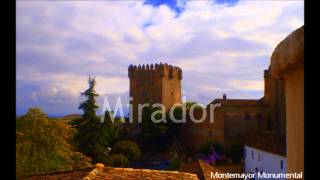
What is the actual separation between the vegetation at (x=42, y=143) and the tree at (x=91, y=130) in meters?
6.35

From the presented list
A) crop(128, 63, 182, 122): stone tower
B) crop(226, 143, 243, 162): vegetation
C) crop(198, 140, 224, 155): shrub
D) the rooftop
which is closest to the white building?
crop(226, 143, 243, 162): vegetation

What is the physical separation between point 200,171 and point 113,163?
9973 millimetres

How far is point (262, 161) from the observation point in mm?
19156

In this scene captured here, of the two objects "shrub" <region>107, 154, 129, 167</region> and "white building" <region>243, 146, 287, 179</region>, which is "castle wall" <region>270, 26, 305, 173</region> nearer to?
"white building" <region>243, 146, 287, 179</region>

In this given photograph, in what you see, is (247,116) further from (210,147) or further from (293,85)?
(293,85)

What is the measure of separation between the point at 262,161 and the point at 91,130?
9.95 m

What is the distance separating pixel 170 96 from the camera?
3800cm

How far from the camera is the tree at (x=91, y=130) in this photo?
22938mm

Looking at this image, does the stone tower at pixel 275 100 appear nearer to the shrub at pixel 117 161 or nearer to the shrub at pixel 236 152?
the shrub at pixel 236 152

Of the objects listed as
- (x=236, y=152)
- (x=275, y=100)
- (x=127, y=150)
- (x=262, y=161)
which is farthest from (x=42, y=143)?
(x=275, y=100)
